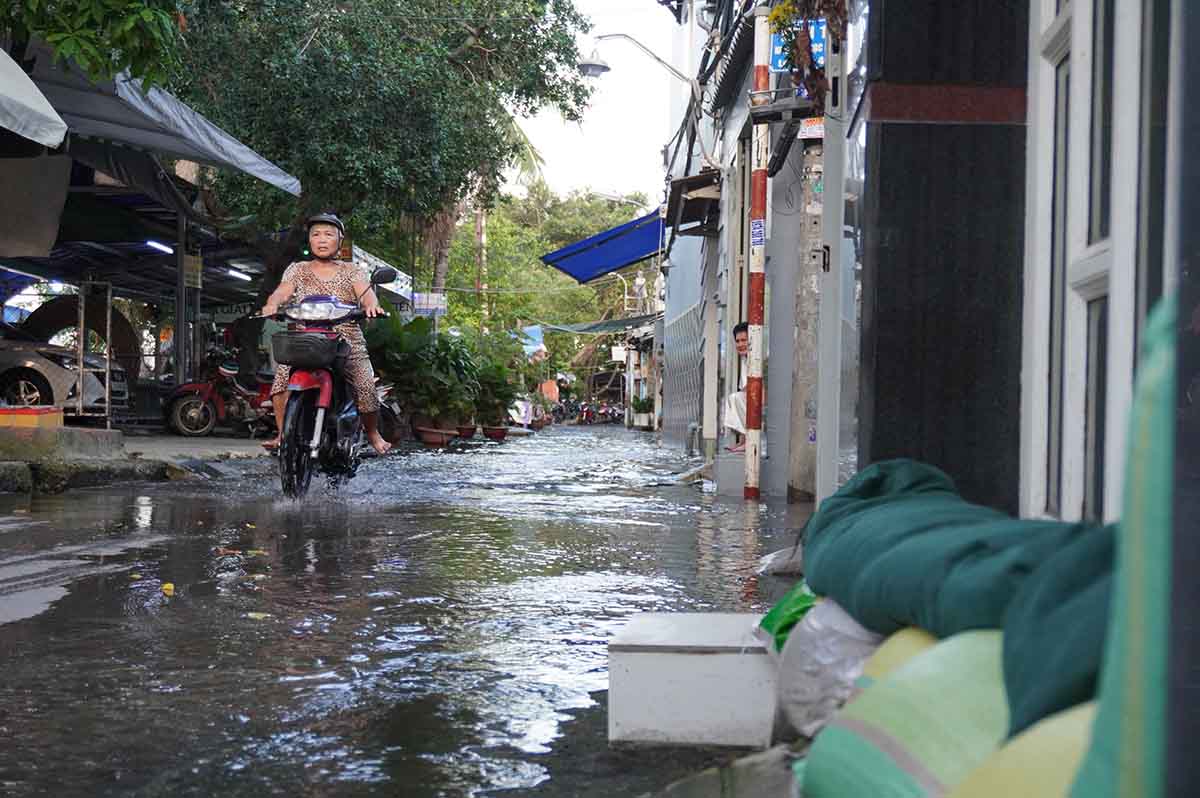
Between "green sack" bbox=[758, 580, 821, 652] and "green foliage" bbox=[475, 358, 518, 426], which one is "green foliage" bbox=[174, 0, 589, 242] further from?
"green sack" bbox=[758, 580, 821, 652]

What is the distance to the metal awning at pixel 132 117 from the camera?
33.3 feet

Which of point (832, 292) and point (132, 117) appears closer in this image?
point (832, 292)

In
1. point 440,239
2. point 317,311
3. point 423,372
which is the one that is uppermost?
point 440,239

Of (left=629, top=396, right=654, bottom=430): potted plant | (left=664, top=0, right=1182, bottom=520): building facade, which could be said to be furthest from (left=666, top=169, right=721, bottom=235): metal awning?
(left=629, top=396, right=654, bottom=430): potted plant

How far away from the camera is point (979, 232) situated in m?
3.59

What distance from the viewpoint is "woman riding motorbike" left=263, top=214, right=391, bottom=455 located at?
8.57 meters

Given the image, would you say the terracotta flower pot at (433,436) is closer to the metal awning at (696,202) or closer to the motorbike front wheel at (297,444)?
the metal awning at (696,202)

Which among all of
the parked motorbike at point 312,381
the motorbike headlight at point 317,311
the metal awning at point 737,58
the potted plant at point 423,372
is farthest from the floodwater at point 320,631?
the potted plant at point 423,372

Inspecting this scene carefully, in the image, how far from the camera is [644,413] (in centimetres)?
4538

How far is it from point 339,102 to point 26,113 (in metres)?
9.73

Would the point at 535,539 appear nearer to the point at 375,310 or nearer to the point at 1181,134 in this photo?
the point at 375,310

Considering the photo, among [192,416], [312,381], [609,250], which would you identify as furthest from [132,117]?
[609,250]

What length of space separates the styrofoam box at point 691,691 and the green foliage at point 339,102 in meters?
14.2

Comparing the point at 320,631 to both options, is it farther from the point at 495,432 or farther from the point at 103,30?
the point at 495,432
